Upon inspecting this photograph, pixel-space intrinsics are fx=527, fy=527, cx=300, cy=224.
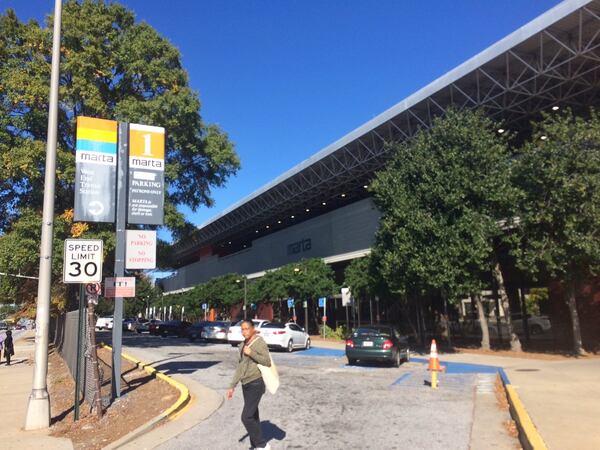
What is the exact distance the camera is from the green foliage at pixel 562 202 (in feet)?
63.4

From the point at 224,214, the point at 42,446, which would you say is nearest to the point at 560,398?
the point at 42,446

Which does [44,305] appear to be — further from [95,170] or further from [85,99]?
[85,99]

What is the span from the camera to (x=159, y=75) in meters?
26.0

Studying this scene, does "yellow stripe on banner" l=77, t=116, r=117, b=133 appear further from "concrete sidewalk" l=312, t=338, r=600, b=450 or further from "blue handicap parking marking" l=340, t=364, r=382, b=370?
"blue handicap parking marking" l=340, t=364, r=382, b=370

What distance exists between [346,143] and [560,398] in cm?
3114

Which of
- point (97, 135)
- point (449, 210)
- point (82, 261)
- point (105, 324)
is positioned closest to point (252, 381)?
point (82, 261)

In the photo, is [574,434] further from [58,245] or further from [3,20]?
[3,20]

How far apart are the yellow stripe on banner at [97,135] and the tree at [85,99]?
11.2 meters

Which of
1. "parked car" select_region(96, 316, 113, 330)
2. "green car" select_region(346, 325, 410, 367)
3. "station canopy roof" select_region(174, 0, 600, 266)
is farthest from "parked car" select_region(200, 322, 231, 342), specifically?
"parked car" select_region(96, 316, 113, 330)

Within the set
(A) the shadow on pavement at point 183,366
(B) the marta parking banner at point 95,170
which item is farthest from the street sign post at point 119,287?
(A) the shadow on pavement at point 183,366

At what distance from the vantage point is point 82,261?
9.59 m

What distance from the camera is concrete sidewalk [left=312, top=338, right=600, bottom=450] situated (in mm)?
7164

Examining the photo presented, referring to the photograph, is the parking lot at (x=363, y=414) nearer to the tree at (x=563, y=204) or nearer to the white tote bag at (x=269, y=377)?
the white tote bag at (x=269, y=377)

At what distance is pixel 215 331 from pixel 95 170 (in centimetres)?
2512
